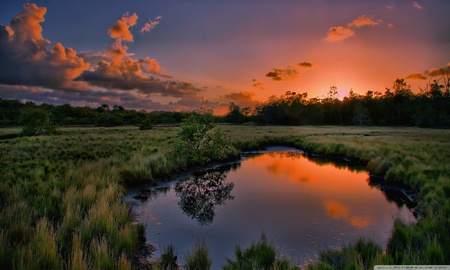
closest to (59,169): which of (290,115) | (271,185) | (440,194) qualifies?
(271,185)

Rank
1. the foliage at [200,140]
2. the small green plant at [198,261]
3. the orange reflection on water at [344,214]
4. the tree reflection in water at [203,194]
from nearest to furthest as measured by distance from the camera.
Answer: the small green plant at [198,261]
the orange reflection on water at [344,214]
the tree reflection in water at [203,194]
the foliage at [200,140]

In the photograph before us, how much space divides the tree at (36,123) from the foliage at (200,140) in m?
35.5

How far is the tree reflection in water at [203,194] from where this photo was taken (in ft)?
35.3

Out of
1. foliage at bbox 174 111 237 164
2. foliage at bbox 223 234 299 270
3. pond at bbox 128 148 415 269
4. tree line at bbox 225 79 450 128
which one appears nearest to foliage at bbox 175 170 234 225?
pond at bbox 128 148 415 269

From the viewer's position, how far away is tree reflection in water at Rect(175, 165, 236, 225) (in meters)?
10.8

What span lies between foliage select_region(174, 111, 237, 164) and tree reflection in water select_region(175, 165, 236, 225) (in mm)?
2489

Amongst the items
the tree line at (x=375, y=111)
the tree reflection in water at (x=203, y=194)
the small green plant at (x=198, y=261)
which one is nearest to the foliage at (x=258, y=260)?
the small green plant at (x=198, y=261)

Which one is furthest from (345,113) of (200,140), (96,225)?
(96,225)

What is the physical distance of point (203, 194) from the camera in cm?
1343

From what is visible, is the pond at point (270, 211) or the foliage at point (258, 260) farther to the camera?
the pond at point (270, 211)

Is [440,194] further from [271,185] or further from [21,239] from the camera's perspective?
[21,239]

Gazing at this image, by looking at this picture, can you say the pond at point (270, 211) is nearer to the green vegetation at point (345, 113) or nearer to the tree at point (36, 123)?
the tree at point (36, 123)

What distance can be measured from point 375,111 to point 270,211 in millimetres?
107447

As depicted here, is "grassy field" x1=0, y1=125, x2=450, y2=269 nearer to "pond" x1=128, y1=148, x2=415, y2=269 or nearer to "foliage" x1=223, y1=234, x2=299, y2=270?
"foliage" x1=223, y1=234, x2=299, y2=270
